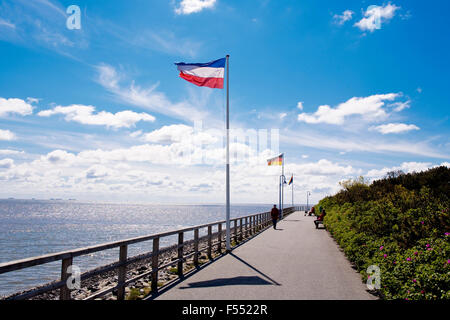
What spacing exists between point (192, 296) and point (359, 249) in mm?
4941

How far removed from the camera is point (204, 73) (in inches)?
523

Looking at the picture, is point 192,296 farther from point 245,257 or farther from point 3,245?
point 3,245

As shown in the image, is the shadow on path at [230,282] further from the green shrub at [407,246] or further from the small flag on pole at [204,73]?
the small flag on pole at [204,73]

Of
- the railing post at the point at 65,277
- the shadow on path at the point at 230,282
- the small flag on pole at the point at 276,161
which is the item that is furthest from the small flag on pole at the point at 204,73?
the small flag on pole at the point at 276,161

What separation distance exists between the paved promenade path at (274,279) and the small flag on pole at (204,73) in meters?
6.83

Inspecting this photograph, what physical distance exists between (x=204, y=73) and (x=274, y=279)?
28.4 ft

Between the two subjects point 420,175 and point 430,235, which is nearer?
point 430,235

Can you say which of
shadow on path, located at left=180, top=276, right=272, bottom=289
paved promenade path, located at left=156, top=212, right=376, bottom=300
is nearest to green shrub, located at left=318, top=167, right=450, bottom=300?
paved promenade path, located at left=156, top=212, right=376, bottom=300

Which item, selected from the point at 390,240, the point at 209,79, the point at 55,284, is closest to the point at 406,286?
the point at 390,240

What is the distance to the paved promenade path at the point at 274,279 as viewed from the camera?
646 centimetres

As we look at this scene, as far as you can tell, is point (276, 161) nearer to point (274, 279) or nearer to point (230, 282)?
point (274, 279)

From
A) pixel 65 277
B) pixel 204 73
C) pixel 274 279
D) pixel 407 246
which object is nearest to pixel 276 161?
pixel 204 73
